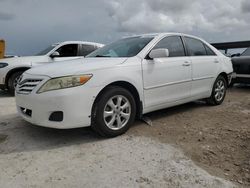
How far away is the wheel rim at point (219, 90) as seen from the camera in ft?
19.8

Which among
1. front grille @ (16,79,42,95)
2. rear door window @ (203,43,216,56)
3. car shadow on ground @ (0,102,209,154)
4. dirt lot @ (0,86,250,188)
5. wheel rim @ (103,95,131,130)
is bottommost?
dirt lot @ (0,86,250,188)

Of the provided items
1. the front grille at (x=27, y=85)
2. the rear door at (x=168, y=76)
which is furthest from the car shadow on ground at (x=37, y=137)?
the front grille at (x=27, y=85)

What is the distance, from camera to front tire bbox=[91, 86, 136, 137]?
12.6ft

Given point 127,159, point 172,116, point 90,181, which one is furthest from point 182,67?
point 90,181

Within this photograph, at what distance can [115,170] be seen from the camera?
120 inches

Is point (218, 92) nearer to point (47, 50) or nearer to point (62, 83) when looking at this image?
point (62, 83)

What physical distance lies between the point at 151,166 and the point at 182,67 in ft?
7.85

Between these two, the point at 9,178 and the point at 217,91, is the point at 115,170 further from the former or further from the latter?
the point at 217,91

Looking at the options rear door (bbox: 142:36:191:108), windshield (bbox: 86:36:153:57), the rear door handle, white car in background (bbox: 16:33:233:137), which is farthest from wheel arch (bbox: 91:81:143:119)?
the rear door handle

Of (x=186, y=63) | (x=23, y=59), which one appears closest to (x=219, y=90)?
(x=186, y=63)

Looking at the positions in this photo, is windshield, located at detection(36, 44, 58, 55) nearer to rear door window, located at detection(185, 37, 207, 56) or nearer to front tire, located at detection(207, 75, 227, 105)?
rear door window, located at detection(185, 37, 207, 56)

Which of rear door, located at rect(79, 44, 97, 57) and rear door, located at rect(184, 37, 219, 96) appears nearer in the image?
A: rear door, located at rect(184, 37, 219, 96)

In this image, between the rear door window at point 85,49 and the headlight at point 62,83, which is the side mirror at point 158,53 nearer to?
the headlight at point 62,83

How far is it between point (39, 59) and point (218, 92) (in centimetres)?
498
